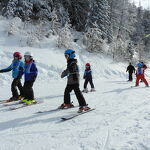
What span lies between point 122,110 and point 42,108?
2.47m

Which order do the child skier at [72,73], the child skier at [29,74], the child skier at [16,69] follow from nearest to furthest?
the child skier at [72,73] < the child skier at [29,74] < the child skier at [16,69]

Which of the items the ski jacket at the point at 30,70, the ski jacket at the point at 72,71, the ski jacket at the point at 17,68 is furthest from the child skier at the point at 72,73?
the ski jacket at the point at 17,68

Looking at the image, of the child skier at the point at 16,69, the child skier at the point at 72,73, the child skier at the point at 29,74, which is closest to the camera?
the child skier at the point at 72,73

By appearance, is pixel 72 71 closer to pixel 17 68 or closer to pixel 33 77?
pixel 33 77

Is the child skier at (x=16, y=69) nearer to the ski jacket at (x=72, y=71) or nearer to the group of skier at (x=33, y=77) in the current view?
the group of skier at (x=33, y=77)

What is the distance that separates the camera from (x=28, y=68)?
675 cm

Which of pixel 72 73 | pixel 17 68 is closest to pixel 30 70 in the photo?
pixel 17 68

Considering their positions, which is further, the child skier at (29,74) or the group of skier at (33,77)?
the child skier at (29,74)

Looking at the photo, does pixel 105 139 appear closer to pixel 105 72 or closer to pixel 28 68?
pixel 28 68

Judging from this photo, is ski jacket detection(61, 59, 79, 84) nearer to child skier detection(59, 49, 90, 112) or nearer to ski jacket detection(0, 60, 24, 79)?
child skier detection(59, 49, 90, 112)

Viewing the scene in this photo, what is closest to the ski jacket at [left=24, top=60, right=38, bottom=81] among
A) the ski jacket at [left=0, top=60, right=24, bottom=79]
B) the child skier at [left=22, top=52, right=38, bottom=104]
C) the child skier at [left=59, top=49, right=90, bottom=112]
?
the child skier at [left=22, top=52, right=38, bottom=104]

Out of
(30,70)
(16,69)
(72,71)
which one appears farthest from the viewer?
(16,69)

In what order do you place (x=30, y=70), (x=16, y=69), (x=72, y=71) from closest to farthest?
(x=72, y=71) < (x=30, y=70) < (x=16, y=69)

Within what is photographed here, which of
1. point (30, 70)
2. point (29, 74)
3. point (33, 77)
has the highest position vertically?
point (30, 70)
